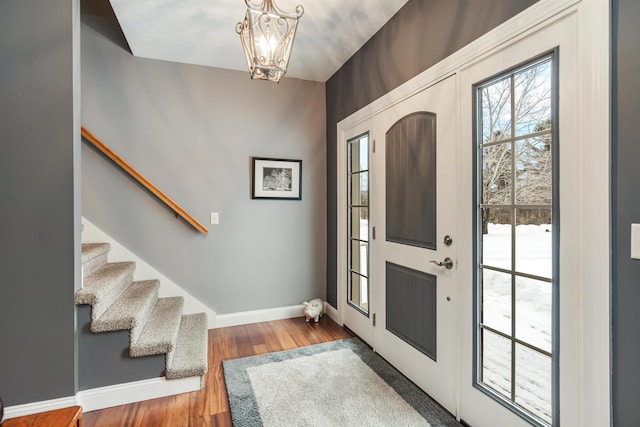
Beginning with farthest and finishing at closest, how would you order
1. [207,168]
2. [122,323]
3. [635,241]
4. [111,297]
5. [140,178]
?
[207,168], [140,178], [111,297], [122,323], [635,241]

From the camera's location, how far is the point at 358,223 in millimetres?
2875

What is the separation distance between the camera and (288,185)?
3303 mm

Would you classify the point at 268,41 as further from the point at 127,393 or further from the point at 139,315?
the point at 127,393

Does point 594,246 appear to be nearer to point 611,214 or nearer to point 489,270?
point 611,214

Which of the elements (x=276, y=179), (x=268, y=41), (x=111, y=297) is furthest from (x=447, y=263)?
(x=111, y=297)

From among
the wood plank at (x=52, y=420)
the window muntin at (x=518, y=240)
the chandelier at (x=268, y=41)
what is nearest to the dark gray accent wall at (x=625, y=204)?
the window muntin at (x=518, y=240)

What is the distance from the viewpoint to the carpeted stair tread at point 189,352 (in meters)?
2.02

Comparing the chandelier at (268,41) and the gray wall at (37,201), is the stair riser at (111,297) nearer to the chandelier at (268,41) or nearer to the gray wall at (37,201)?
the gray wall at (37,201)

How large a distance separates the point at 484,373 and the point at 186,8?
298 cm

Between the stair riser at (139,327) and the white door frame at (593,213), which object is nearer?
the white door frame at (593,213)

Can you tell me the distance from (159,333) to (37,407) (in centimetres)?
67

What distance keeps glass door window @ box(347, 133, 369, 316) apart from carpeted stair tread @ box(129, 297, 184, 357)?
154 centimetres

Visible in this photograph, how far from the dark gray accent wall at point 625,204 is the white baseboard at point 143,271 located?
2.96 metres

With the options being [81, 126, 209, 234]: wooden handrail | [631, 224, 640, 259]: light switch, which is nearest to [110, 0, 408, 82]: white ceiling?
[81, 126, 209, 234]: wooden handrail
